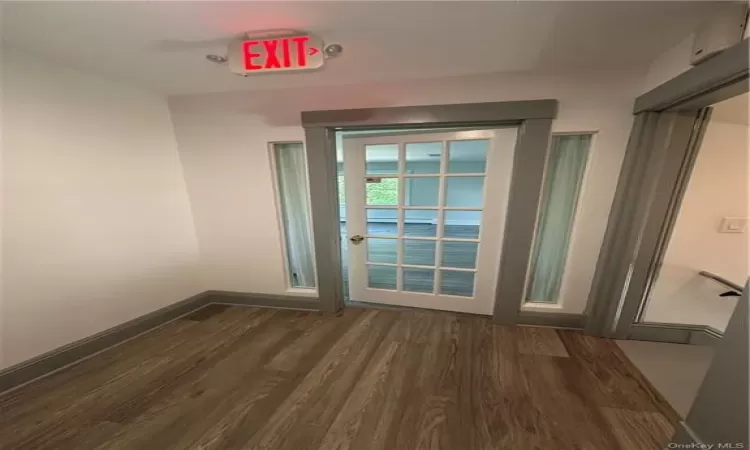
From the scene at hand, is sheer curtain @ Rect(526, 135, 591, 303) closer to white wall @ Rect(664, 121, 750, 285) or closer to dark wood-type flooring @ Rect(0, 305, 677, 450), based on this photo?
dark wood-type flooring @ Rect(0, 305, 677, 450)

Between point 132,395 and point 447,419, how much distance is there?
1847 mm

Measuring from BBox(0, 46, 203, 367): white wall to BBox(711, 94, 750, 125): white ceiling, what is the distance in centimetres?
399

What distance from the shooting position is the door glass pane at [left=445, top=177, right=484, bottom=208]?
2187mm

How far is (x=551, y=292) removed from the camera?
2.23 m

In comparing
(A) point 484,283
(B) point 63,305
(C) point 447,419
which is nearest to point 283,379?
(C) point 447,419

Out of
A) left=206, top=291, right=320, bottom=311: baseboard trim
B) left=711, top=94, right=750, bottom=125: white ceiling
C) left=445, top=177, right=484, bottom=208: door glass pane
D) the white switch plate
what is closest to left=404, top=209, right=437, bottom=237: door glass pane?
left=445, top=177, right=484, bottom=208: door glass pane

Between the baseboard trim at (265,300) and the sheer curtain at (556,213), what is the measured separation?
2.04m

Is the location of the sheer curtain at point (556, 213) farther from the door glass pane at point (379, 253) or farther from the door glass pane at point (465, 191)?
the door glass pane at point (379, 253)

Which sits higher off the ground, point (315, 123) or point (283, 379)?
point (315, 123)

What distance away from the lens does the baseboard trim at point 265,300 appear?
8.46 feet

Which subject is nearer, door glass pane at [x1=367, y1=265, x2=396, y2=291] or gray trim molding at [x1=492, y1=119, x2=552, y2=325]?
gray trim molding at [x1=492, y1=119, x2=552, y2=325]

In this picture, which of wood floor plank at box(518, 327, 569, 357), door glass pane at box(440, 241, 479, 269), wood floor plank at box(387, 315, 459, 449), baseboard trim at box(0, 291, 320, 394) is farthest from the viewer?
door glass pane at box(440, 241, 479, 269)

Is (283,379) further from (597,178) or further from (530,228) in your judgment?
(597,178)

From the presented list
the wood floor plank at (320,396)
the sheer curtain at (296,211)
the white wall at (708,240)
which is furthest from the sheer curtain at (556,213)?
A: the sheer curtain at (296,211)
